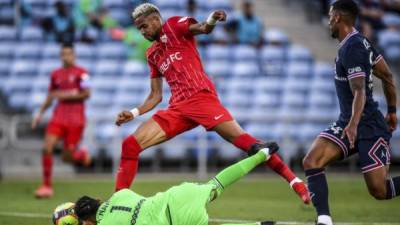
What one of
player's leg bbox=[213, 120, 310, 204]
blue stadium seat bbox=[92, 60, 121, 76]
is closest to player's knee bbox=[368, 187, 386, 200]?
player's leg bbox=[213, 120, 310, 204]

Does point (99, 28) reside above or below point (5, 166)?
above

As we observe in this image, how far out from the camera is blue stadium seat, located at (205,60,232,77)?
20791 mm

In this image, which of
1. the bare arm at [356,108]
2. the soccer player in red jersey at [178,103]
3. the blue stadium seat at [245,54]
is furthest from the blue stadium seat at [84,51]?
the bare arm at [356,108]

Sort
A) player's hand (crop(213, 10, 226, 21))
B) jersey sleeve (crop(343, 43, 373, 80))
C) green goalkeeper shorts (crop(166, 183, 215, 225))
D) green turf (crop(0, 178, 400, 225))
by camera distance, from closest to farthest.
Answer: green goalkeeper shorts (crop(166, 183, 215, 225)), jersey sleeve (crop(343, 43, 373, 80)), player's hand (crop(213, 10, 226, 21)), green turf (crop(0, 178, 400, 225))

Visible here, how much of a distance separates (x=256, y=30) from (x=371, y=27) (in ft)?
8.98

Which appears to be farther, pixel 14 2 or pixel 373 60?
pixel 14 2

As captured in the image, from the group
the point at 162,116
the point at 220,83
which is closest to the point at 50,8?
the point at 220,83

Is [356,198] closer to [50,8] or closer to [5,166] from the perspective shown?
[5,166]

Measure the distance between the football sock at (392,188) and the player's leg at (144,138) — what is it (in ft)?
7.68

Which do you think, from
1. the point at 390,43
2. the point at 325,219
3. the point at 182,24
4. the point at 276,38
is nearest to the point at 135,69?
the point at 276,38

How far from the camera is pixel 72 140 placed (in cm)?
1476

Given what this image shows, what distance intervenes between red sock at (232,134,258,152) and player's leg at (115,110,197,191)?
23.3 inches

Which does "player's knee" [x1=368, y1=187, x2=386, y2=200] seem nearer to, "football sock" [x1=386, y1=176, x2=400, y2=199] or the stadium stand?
"football sock" [x1=386, y1=176, x2=400, y2=199]

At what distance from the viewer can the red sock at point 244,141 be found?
9469mm
